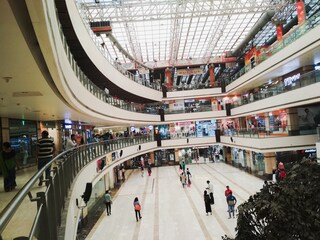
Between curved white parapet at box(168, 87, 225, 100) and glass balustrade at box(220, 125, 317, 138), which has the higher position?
curved white parapet at box(168, 87, 225, 100)

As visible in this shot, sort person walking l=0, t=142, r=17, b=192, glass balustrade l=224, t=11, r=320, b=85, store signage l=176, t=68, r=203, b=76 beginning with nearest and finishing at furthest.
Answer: person walking l=0, t=142, r=17, b=192 → glass balustrade l=224, t=11, r=320, b=85 → store signage l=176, t=68, r=203, b=76

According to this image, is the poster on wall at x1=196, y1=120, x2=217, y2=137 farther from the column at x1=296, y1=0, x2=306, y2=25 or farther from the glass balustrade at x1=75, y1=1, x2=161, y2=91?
the column at x1=296, y1=0, x2=306, y2=25

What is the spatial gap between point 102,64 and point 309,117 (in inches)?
567

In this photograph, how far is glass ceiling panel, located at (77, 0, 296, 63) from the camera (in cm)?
2038

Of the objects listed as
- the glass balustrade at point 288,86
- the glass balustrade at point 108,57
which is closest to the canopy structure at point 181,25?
the glass balustrade at point 108,57

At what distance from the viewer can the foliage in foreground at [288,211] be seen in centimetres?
421

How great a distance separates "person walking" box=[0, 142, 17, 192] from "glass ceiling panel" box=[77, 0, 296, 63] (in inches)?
379

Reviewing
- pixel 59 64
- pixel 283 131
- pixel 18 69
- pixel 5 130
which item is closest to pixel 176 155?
pixel 283 131

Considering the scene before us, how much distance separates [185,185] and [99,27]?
12.9m

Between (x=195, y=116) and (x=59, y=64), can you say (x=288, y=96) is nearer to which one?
(x=195, y=116)

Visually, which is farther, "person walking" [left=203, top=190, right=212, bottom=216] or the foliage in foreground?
"person walking" [left=203, top=190, right=212, bottom=216]

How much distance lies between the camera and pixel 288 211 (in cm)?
436

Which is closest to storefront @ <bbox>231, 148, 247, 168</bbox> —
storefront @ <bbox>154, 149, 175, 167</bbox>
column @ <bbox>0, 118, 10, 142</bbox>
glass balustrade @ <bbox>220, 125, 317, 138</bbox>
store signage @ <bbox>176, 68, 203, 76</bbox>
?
glass balustrade @ <bbox>220, 125, 317, 138</bbox>

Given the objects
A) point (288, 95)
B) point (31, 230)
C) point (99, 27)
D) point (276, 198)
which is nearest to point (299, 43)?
point (288, 95)
